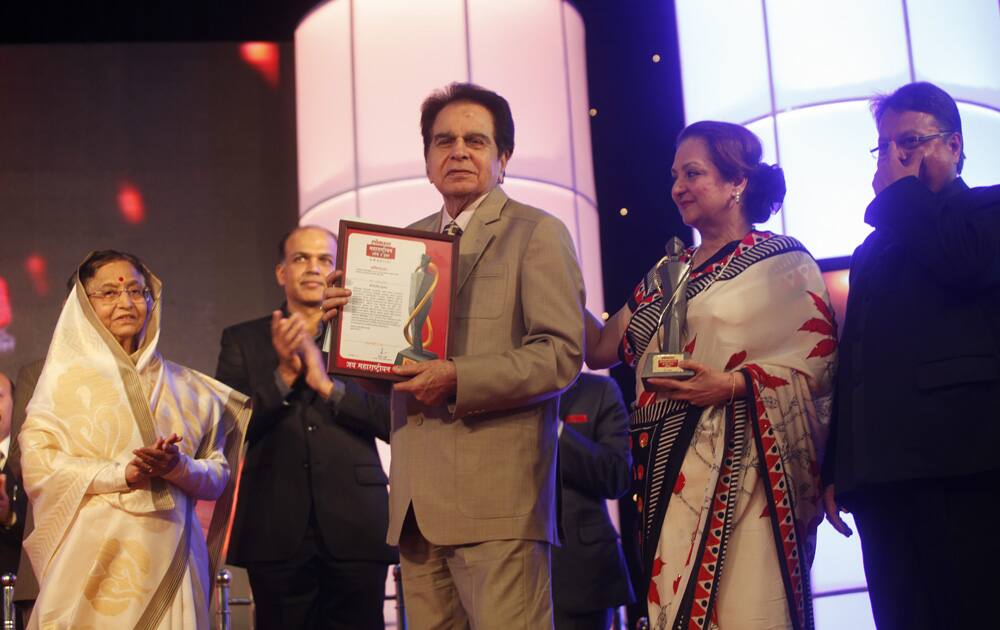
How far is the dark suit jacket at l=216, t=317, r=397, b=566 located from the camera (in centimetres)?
360

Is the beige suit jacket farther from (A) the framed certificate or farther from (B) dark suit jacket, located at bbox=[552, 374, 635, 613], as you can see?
(B) dark suit jacket, located at bbox=[552, 374, 635, 613]

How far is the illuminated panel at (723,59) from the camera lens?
455cm

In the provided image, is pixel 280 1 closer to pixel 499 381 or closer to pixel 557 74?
pixel 557 74

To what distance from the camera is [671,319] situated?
275cm

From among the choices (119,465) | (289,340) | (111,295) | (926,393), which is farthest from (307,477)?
(926,393)

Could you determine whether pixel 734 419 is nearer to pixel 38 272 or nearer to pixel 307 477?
pixel 307 477

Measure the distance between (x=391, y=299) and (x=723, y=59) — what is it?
2694 mm

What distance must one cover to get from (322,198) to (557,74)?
1079 mm

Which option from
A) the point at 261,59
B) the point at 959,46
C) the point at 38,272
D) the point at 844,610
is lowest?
the point at 844,610

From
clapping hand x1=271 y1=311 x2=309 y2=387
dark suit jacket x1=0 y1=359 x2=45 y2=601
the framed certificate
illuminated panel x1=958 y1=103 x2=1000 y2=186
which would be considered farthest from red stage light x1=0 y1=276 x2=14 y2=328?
illuminated panel x1=958 y1=103 x2=1000 y2=186

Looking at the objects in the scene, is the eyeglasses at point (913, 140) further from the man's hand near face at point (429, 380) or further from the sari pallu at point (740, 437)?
the man's hand near face at point (429, 380)

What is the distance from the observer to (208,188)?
5.15 metres

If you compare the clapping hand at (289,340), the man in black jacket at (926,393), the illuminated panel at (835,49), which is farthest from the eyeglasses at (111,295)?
the illuminated panel at (835,49)

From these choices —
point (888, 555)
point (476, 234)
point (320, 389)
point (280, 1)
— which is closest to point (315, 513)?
point (320, 389)
